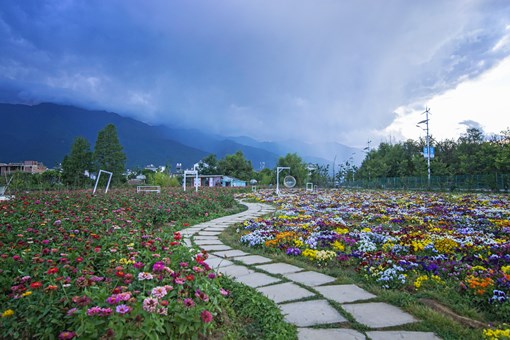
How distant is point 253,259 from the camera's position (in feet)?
14.5

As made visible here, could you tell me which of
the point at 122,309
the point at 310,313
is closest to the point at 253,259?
the point at 310,313

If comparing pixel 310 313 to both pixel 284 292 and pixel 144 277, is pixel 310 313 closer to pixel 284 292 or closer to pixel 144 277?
pixel 284 292

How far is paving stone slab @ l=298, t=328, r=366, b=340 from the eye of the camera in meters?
2.20

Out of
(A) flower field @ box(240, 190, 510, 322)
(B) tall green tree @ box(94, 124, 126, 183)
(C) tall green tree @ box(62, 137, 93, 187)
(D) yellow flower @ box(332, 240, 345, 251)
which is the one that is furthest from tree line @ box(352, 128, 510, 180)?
(C) tall green tree @ box(62, 137, 93, 187)

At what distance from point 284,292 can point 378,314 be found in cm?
89

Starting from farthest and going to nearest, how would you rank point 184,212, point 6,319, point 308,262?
point 184,212, point 308,262, point 6,319

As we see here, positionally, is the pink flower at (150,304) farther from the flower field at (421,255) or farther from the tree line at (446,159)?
the tree line at (446,159)

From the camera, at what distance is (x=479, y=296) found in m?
2.81

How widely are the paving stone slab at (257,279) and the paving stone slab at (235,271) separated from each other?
0.10 metres

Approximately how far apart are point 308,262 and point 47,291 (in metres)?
3.16

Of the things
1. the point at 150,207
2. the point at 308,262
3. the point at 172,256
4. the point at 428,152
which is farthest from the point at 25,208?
the point at 428,152

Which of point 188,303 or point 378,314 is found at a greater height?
point 188,303

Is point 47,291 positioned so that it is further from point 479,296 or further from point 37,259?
point 479,296

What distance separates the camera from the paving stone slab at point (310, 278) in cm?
339
